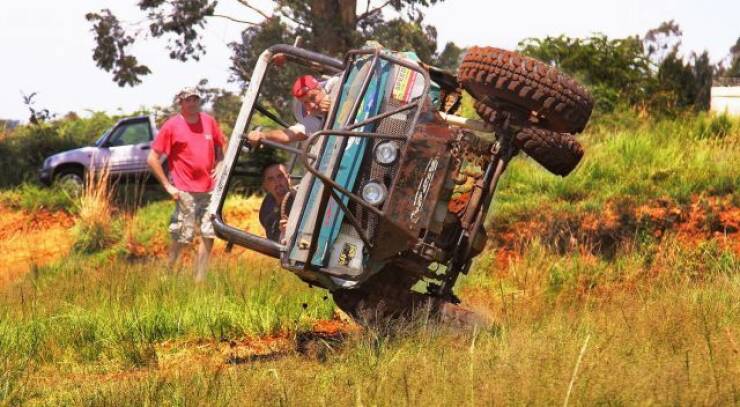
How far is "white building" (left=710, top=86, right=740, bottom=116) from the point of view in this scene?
18466 millimetres

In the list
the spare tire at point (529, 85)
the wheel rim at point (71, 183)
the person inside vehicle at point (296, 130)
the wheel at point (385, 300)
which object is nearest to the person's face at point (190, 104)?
the person inside vehicle at point (296, 130)

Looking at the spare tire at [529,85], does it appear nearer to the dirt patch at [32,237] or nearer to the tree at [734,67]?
the dirt patch at [32,237]

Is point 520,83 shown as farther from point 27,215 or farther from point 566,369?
point 27,215

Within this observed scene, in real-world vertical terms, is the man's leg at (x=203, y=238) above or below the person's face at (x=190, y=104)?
below

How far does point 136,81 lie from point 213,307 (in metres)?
12.6

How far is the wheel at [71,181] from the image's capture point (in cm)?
2146

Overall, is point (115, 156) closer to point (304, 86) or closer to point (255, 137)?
point (304, 86)

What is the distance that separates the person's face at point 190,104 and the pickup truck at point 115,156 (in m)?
10.5

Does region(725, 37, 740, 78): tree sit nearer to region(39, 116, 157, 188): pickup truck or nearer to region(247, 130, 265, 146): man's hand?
region(39, 116, 157, 188): pickup truck

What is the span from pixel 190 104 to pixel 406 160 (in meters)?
4.97

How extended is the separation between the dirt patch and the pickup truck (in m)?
1.28

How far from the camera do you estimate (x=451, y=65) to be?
1058 inches

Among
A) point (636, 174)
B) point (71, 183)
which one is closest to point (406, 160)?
point (636, 174)

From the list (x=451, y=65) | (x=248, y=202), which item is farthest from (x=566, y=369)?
(x=451, y=65)
